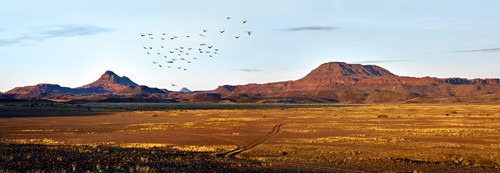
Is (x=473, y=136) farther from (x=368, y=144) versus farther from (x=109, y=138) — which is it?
(x=109, y=138)

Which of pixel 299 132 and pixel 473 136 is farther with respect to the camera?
pixel 299 132

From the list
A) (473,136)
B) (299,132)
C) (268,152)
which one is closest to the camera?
(268,152)

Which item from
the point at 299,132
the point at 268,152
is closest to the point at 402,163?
the point at 268,152

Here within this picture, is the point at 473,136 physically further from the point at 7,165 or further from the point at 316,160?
the point at 7,165

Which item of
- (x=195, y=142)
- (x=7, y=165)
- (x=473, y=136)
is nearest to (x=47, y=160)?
(x=7, y=165)

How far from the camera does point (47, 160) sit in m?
19.2

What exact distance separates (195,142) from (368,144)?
11.7m

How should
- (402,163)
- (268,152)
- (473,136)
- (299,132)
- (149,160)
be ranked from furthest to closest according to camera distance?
(299,132) → (473,136) → (268,152) → (402,163) → (149,160)

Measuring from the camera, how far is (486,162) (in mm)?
23938

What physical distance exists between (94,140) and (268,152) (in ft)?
50.9

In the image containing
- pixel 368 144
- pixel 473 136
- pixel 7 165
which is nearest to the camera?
pixel 7 165

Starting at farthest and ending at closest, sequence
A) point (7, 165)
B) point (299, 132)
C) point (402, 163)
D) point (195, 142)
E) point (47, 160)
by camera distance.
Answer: point (299, 132)
point (195, 142)
point (402, 163)
point (47, 160)
point (7, 165)

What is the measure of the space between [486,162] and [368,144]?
9221 millimetres

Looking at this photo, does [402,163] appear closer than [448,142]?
Yes
